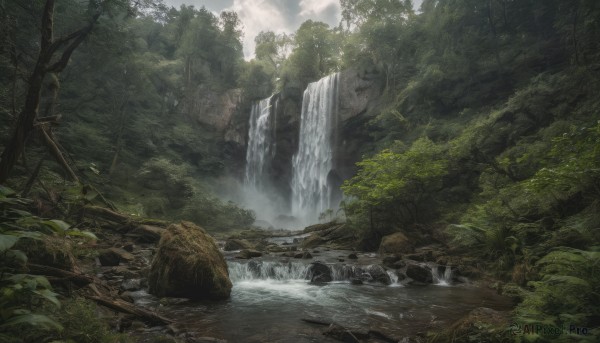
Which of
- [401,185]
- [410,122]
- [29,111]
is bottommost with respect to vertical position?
[29,111]

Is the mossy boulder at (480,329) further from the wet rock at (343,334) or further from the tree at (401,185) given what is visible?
the tree at (401,185)

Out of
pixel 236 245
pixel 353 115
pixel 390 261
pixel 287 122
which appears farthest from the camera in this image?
pixel 287 122

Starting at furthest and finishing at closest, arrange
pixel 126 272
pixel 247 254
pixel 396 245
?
pixel 396 245 → pixel 247 254 → pixel 126 272

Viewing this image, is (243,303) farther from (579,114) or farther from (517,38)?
(517,38)

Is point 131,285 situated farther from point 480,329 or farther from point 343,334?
point 480,329

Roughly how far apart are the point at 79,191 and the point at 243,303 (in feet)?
13.3

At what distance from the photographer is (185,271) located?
649cm

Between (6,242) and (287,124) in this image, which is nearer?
(6,242)

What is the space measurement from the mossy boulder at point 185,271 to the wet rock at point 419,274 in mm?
5236

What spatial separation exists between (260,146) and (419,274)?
2846cm

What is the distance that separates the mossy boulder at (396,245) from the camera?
41.0 ft

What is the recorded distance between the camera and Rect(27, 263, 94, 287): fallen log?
12.0ft

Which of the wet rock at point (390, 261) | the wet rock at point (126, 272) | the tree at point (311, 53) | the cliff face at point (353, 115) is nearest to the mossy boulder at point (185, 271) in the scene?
the wet rock at point (126, 272)

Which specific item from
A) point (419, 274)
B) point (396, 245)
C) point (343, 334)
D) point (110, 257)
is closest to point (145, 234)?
point (110, 257)
